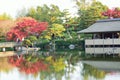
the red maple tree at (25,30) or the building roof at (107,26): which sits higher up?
the building roof at (107,26)

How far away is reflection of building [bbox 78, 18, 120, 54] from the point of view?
32.1 meters

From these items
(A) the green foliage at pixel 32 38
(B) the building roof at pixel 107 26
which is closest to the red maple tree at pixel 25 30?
(A) the green foliage at pixel 32 38

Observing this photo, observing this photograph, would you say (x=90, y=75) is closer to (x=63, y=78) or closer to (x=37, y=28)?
(x=63, y=78)

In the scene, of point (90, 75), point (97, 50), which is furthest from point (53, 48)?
point (90, 75)

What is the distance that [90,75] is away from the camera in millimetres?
17844

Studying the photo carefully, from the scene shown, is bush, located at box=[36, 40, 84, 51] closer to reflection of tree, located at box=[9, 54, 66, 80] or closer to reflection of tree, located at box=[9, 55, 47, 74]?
reflection of tree, located at box=[9, 55, 47, 74]

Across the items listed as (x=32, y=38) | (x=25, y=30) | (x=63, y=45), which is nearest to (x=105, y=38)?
(x=63, y=45)

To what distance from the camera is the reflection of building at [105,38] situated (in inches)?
1264

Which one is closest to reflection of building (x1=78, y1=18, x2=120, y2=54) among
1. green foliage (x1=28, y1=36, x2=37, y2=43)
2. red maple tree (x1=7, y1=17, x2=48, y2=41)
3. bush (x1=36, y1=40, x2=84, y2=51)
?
bush (x1=36, y1=40, x2=84, y2=51)

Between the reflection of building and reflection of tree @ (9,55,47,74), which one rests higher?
the reflection of building

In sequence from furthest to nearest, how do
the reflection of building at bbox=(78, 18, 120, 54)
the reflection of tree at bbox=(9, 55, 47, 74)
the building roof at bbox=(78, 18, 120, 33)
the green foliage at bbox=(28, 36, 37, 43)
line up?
the green foliage at bbox=(28, 36, 37, 43), the building roof at bbox=(78, 18, 120, 33), the reflection of building at bbox=(78, 18, 120, 54), the reflection of tree at bbox=(9, 55, 47, 74)

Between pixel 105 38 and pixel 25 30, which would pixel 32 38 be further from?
pixel 105 38

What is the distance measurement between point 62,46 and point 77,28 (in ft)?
10.9

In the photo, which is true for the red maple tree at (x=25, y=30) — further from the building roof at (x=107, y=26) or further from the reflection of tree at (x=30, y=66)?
the reflection of tree at (x=30, y=66)
